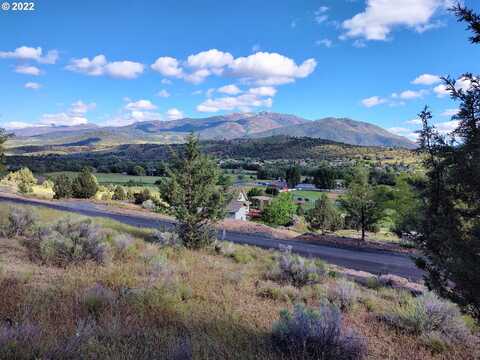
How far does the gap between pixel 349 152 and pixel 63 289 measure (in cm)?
16480

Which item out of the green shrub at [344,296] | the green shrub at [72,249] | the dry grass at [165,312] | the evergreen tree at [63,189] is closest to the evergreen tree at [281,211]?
the evergreen tree at [63,189]

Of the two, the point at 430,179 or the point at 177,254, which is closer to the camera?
the point at 430,179

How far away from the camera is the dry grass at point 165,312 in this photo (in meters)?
4.23

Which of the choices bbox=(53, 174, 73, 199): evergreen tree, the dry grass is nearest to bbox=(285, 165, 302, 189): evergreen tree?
bbox=(53, 174, 73, 199): evergreen tree

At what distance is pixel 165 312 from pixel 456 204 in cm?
447

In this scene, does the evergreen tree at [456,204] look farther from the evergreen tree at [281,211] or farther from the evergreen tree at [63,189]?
the evergreen tree at [63,189]

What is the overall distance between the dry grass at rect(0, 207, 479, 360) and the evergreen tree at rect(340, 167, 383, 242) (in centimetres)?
2421

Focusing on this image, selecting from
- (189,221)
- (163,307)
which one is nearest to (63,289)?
(163,307)

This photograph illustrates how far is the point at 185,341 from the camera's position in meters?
4.34

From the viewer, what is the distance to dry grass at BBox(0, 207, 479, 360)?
423 cm

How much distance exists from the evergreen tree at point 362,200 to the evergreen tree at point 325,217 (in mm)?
25863

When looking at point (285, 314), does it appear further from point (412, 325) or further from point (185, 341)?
point (412, 325)

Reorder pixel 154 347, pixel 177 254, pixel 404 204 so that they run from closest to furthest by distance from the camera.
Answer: pixel 154 347, pixel 177 254, pixel 404 204

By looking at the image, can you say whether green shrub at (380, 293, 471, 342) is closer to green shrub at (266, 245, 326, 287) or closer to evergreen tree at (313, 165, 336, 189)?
green shrub at (266, 245, 326, 287)
